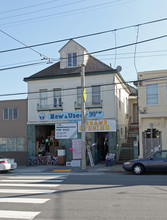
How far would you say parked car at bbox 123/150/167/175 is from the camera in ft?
50.9

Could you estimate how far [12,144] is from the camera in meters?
24.1

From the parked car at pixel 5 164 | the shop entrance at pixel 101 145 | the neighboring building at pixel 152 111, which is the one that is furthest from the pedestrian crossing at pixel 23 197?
the shop entrance at pixel 101 145

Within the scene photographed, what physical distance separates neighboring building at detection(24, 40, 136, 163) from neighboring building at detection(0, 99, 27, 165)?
630 millimetres

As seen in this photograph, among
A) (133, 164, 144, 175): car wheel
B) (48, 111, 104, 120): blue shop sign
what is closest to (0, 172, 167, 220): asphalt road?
(133, 164, 144, 175): car wheel

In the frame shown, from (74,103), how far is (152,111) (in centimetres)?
621

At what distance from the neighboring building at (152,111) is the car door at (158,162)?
16.0 feet

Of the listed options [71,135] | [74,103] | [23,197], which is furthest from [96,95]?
[23,197]

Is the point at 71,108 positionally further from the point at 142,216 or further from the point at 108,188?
the point at 142,216

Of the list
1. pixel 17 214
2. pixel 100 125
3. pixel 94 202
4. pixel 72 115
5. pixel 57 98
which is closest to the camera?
pixel 17 214

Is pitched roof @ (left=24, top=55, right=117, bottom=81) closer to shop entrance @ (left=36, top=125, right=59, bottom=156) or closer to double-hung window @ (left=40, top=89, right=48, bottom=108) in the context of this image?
double-hung window @ (left=40, top=89, right=48, bottom=108)

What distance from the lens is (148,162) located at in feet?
51.7

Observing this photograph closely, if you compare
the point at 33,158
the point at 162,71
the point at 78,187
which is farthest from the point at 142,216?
the point at 33,158

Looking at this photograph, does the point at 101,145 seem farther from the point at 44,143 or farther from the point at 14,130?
the point at 14,130

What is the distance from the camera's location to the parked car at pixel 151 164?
1552cm
